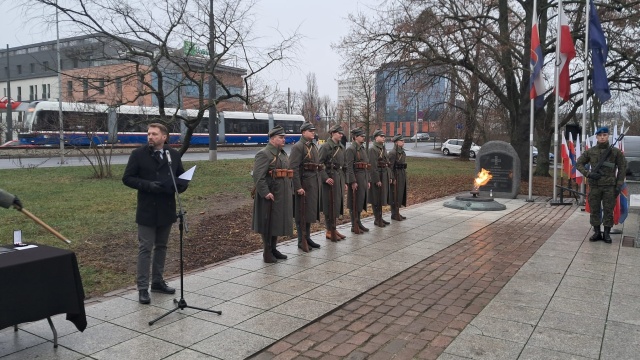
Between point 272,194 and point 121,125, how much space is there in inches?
1085

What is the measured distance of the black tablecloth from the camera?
382 cm

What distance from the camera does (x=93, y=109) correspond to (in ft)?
66.5

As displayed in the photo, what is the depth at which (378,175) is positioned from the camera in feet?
33.0

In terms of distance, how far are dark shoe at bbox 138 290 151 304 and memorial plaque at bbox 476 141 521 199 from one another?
41.0ft

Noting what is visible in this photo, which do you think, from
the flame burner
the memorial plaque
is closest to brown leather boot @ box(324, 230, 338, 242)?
the flame burner

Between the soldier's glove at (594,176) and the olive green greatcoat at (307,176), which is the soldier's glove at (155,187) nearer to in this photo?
the olive green greatcoat at (307,176)

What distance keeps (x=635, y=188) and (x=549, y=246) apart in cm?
570

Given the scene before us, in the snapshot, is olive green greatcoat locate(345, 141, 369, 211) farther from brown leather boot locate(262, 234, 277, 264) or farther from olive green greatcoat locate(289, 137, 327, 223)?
brown leather boot locate(262, 234, 277, 264)

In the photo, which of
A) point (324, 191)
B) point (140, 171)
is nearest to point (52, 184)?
point (324, 191)

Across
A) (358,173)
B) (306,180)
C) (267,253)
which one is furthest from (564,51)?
(267,253)

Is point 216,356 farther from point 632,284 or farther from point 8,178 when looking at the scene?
point 8,178

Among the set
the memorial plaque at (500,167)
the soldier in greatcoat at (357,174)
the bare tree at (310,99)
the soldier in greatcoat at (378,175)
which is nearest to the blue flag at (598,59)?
the memorial plaque at (500,167)

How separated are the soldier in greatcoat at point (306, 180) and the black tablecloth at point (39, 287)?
4135 mm

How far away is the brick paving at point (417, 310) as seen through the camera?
14.3ft
